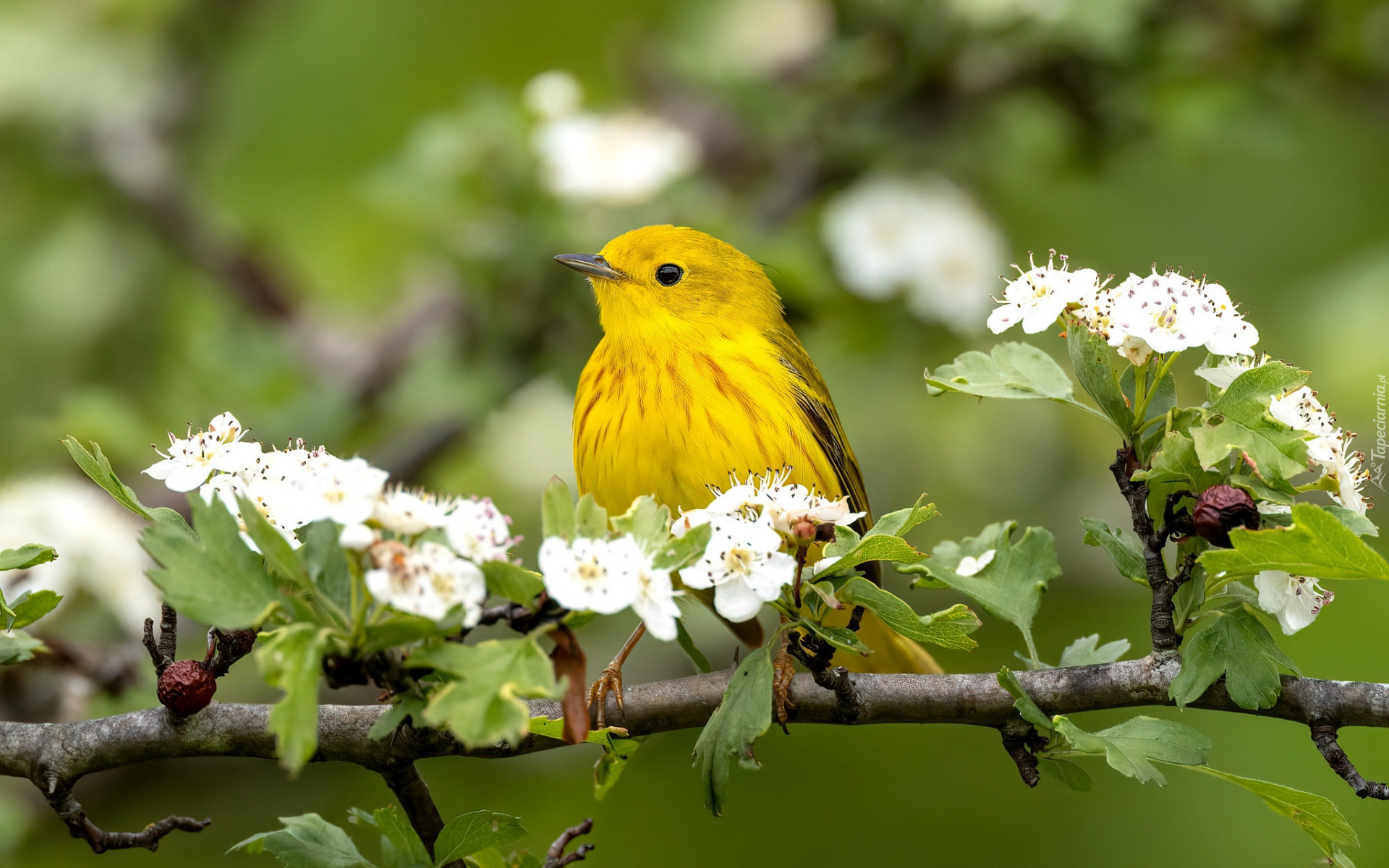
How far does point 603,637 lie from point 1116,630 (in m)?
2.11

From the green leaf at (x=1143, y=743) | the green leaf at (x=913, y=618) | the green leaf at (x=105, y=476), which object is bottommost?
the green leaf at (x=1143, y=743)

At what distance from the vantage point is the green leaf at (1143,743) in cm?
177

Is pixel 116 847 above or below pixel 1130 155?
below

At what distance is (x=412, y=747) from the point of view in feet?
5.99

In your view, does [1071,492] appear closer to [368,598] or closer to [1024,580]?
[1024,580]

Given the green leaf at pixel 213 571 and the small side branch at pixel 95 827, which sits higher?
the green leaf at pixel 213 571

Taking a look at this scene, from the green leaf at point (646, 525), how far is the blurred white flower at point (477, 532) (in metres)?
0.15

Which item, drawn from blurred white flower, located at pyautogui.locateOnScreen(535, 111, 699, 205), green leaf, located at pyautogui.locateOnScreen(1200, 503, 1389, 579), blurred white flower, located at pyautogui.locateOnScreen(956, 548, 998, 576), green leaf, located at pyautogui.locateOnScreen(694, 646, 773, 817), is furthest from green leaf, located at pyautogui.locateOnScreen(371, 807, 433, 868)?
blurred white flower, located at pyautogui.locateOnScreen(535, 111, 699, 205)

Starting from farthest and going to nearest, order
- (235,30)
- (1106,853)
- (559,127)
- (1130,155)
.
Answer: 1. (235,30)
2. (1130,155)
3. (1106,853)
4. (559,127)

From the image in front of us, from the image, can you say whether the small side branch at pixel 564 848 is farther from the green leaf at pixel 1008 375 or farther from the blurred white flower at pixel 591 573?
the green leaf at pixel 1008 375

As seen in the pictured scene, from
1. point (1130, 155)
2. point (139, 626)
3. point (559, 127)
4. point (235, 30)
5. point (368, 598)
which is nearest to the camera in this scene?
point (368, 598)

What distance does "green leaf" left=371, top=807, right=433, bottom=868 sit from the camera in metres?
1.90

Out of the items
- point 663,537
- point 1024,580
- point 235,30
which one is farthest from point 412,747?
point 235,30

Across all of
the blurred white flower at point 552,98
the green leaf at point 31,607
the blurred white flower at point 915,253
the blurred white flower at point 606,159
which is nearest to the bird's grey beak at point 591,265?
the blurred white flower at point 606,159
